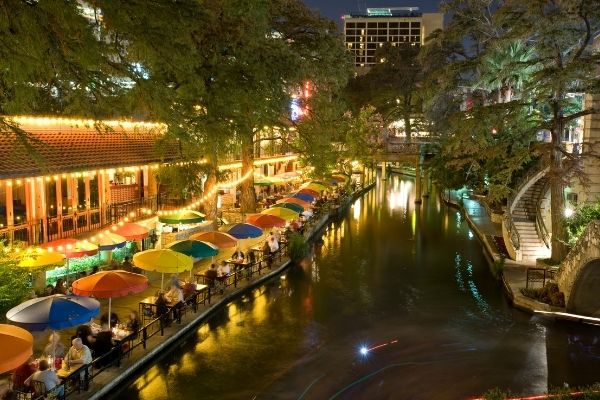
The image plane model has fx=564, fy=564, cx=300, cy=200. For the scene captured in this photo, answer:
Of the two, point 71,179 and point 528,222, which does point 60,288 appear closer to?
point 71,179

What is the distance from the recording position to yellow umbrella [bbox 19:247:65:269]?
16203 mm

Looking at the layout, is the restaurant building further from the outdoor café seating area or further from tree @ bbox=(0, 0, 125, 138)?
tree @ bbox=(0, 0, 125, 138)

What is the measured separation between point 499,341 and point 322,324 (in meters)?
5.82

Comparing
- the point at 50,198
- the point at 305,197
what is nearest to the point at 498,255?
the point at 305,197

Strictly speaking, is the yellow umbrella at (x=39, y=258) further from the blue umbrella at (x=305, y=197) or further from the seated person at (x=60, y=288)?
the blue umbrella at (x=305, y=197)

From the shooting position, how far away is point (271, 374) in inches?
598

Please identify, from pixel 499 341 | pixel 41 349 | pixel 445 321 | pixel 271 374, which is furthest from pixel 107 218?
pixel 499 341

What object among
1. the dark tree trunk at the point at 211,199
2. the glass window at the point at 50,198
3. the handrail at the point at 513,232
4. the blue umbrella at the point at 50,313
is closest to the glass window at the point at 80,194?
the glass window at the point at 50,198

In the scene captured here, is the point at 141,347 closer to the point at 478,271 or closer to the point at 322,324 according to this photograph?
the point at 322,324

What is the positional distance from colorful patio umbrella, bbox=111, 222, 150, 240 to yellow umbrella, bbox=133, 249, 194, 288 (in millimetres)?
3740

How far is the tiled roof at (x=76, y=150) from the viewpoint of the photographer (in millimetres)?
16891

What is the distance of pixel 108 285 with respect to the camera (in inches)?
576

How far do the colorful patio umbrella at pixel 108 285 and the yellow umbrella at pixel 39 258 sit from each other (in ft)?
7.84

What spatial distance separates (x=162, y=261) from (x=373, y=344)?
7.09 metres
